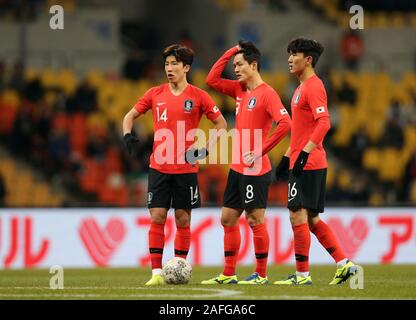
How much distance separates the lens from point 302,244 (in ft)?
35.8

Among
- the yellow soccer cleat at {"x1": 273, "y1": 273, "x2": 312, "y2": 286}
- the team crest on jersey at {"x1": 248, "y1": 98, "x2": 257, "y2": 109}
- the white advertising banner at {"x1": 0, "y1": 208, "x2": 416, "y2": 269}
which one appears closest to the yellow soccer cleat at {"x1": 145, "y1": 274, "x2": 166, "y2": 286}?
the yellow soccer cleat at {"x1": 273, "y1": 273, "x2": 312, "y2": 286}

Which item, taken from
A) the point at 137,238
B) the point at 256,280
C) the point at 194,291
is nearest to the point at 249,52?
the point at 256,280

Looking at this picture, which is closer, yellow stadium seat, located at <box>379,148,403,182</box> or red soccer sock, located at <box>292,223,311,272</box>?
red soccer sock, located at <box>292,223,311,272</box>

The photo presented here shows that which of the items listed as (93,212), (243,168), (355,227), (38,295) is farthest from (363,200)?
(38,295)

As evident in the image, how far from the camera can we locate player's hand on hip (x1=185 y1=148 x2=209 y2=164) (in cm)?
1105

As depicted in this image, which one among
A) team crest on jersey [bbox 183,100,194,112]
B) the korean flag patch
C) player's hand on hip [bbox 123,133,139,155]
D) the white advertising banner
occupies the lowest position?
the white advertising banner

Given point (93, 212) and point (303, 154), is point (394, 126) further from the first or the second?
point (303, 154)

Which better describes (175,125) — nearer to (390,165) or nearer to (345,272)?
(345,272)

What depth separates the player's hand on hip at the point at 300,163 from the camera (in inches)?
419

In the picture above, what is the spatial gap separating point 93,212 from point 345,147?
677 centimetres

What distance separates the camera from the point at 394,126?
22.0m

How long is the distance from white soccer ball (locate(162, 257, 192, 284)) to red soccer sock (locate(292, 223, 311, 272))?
1.06 metres

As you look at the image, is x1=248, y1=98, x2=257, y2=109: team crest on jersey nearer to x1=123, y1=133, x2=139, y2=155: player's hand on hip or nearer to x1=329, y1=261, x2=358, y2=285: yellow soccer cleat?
x1=123, y1=133, x2=139, y2=155: player's hand on hip

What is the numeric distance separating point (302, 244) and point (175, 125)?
1.68m
